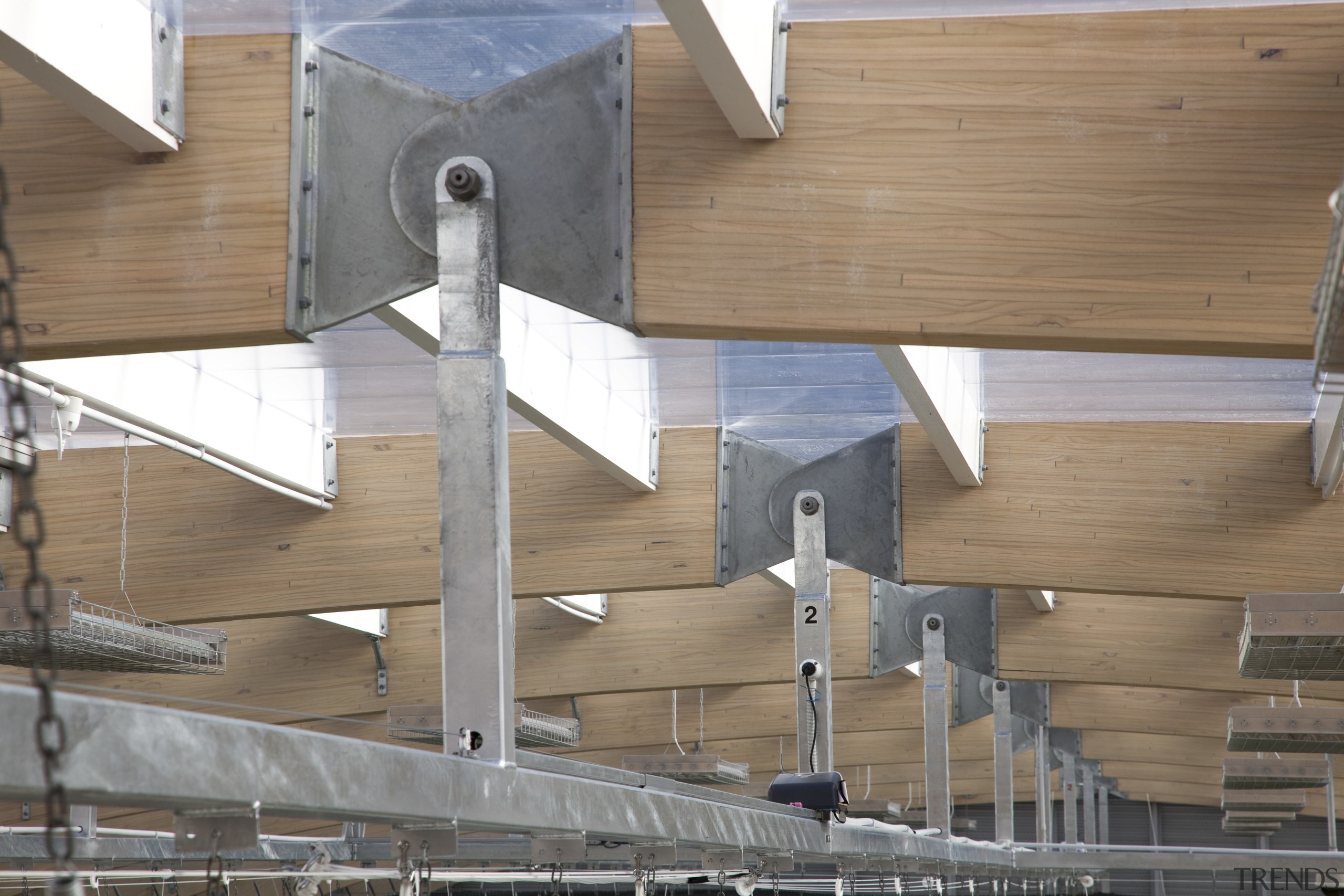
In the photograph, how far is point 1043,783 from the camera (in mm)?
15039

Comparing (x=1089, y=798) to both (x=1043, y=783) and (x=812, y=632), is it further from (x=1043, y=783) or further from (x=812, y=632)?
(x=812, y=632)

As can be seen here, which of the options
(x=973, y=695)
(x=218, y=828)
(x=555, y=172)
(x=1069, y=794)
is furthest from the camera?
(x=1069, y=794)

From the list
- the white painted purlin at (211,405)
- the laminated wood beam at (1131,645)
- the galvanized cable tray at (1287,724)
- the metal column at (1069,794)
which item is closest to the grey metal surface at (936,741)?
the laminated wood beam at (1131,645)

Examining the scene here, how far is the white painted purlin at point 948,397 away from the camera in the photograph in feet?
16.6

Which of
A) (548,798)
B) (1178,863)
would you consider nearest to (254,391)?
(548,798)

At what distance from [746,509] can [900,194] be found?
3.79 metres

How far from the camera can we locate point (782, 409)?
6840 mm

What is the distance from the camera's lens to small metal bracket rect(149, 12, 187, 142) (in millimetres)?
3682

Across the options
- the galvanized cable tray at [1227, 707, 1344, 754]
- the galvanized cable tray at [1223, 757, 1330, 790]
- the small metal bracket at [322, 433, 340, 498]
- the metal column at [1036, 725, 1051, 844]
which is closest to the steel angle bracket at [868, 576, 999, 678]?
the galvanized cable tray at [1227, 707, 1344, 754]

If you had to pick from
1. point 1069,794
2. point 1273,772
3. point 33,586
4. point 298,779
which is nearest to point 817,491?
point 298,779

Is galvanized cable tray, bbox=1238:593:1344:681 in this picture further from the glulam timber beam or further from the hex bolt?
the hex bolt

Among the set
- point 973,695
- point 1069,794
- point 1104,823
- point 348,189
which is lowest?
point 1104,823

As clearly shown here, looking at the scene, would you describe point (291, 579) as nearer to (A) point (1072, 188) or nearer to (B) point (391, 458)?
(B) point (391, 458)

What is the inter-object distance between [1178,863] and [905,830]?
6.33m
